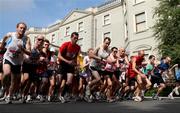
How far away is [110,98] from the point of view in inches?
412

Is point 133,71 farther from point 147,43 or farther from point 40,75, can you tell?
point 147,43

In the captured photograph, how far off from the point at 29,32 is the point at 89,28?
18663mm

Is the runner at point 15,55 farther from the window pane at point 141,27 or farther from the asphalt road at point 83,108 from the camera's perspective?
the window pane at point 141,27

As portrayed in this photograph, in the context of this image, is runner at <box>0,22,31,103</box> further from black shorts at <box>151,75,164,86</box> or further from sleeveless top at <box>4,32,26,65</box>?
black shorts at <box>151,75,164,86</box>

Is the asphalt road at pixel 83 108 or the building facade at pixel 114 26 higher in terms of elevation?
the building facade at pixel 114 26

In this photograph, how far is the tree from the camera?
23.8 meters

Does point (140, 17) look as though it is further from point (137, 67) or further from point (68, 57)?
point (68, 57)

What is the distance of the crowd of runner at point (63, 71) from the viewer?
8414mm

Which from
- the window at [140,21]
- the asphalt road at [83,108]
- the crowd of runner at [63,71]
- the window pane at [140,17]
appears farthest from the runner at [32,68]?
the window pane at [140,17]

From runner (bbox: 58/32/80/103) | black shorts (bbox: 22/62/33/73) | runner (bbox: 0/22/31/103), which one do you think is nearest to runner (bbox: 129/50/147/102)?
runner (bbox: 58/32/80/103)

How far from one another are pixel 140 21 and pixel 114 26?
24.7 feet

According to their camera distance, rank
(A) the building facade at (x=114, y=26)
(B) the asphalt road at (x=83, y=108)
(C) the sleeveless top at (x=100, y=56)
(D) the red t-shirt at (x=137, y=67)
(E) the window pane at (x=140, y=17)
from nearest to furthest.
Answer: (B) the asphalt road at (x=83, y=108)
(C) the sleeveless top at (x=100, y=56)
(D) the red t-shirt at (x=137, y=67)
(A) the building facade at (x=114, y=26)
(E) the window pane at (x=140, y=17)

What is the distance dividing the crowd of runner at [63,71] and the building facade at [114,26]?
15.8 meters

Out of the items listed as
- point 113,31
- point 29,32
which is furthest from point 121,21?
point 29,32
